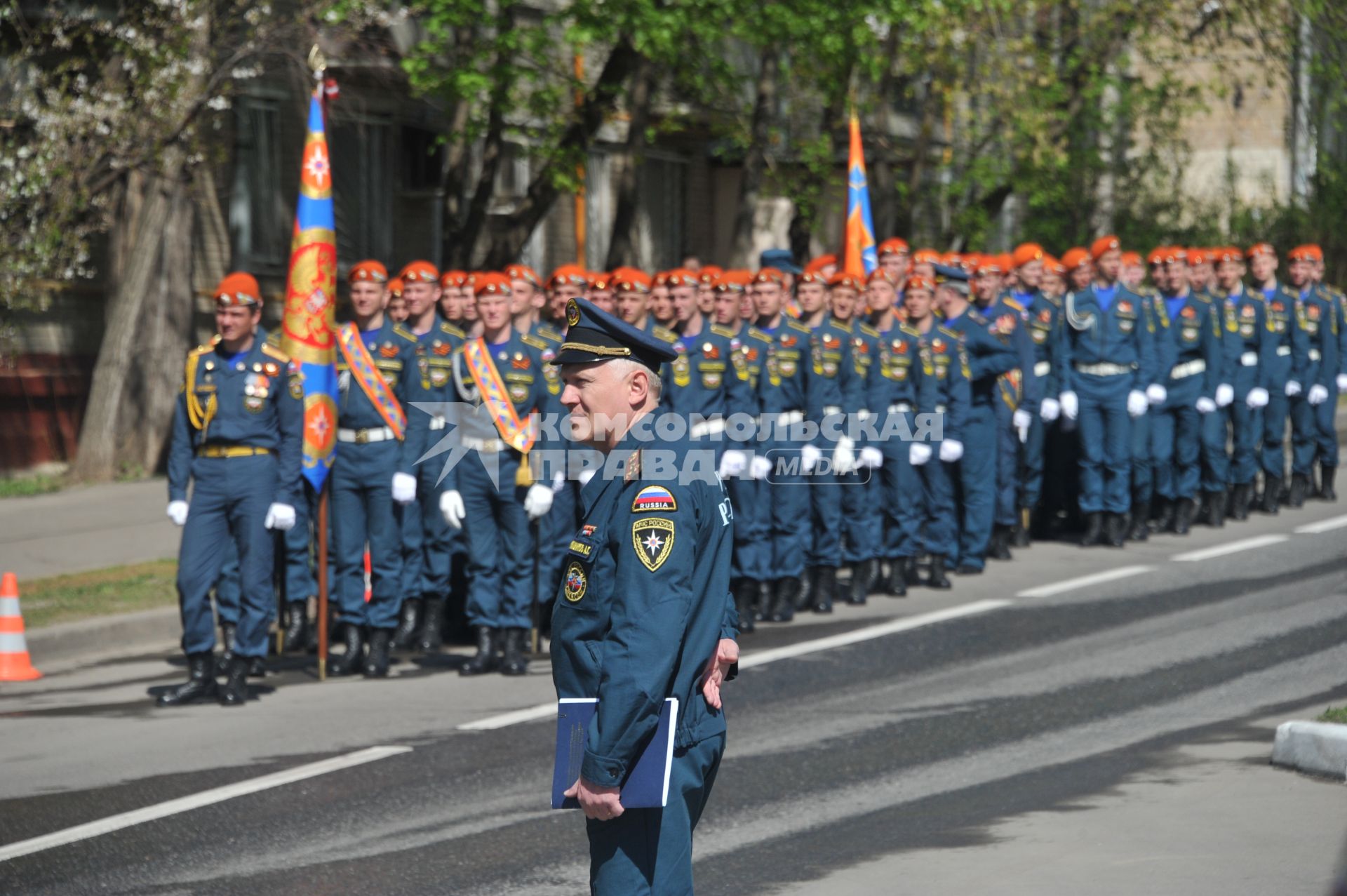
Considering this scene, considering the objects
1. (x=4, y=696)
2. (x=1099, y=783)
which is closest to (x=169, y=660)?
(x=4, y=696)

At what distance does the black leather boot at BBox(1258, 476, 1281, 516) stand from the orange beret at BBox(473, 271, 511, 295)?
7.68 metres

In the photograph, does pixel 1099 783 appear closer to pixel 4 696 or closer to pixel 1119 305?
pixel 4 696

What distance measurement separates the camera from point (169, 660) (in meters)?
10.2

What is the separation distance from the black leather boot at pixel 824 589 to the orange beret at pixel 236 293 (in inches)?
167

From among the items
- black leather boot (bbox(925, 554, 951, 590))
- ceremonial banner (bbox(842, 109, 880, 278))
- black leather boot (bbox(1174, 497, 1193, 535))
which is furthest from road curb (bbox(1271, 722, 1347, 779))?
ceremonial banner (bbox(842, 109, 880, 278))

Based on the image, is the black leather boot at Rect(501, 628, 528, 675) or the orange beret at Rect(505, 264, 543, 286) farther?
the orange beret at Rect(505, 264, 543, 286)

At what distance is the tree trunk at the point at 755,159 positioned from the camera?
2112 centimetres

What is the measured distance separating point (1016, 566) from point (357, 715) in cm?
589

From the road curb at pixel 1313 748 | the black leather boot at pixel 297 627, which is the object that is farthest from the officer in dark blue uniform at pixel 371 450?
the road curb at pixel 1313 748

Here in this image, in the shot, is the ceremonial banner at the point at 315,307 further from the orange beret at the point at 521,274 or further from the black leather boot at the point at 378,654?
the orange beret at the point at 521,274

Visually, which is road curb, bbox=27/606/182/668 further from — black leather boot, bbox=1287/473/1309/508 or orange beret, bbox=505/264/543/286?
black leather boot, bbox=1287/473/1309/508

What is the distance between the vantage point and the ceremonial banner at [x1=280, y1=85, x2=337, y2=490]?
1002 cm

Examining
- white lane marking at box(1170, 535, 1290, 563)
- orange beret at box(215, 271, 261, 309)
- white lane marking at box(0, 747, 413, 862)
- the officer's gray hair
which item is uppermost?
orange beret at box(215, 271, 261, 309)

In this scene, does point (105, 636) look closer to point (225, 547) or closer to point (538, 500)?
point (225, 547)
